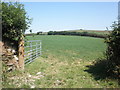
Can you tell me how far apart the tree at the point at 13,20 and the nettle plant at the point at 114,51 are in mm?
3900

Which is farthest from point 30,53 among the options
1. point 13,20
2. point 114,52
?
point 114,52

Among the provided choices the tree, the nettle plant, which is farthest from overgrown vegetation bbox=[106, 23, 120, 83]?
the tree

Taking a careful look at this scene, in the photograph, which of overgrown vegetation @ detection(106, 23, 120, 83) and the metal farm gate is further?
the metal farm gate

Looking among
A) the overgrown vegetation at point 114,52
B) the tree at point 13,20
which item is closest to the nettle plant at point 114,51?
the overgrown vegetation at point 114,52

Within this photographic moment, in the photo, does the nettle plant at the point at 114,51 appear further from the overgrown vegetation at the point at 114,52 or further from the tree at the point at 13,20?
the tree at the point at 13,20

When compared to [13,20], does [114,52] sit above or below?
below

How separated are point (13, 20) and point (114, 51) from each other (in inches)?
175

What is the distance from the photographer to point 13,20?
5734 mm

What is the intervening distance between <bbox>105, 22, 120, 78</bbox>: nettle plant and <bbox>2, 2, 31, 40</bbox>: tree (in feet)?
12.8

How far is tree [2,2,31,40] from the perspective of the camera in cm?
558

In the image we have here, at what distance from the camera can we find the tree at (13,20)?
558 centimetres

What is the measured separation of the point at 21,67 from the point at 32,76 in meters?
0.93

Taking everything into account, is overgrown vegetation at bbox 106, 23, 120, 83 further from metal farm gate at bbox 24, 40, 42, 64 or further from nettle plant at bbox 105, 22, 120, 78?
metal farm gate at bbox 24, 40, 42, 64

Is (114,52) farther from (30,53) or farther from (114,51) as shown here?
(30,53)
